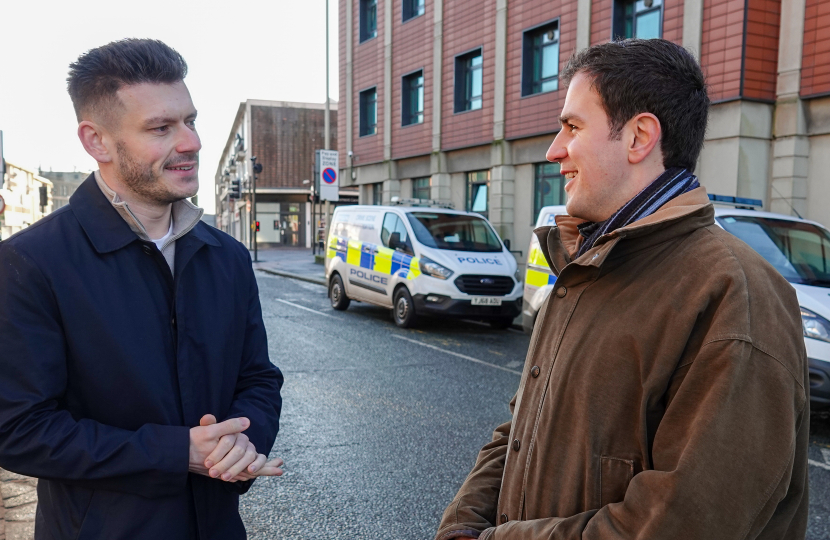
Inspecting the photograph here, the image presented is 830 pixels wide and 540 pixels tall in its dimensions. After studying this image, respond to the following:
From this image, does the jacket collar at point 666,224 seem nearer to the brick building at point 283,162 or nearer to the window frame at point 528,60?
the window frame at point 528,60

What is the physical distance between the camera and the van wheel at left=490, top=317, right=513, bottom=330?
1088 centimetres

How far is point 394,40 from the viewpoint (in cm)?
2202

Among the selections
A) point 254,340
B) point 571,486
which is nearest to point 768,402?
→ point 571,486

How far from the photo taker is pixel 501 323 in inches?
443

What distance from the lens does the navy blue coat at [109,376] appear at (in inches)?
61.1

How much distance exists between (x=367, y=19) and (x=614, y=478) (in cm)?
2476

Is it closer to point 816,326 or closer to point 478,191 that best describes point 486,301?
point 816,326

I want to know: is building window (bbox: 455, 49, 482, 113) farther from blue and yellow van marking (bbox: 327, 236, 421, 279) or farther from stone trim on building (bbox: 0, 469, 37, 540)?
stone trim on building (bbox: 0, 469, 37, 540)

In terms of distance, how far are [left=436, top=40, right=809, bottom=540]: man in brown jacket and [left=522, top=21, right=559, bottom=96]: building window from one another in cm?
1552

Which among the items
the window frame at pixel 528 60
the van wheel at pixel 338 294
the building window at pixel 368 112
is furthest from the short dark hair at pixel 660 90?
the building window at pixel 368 112

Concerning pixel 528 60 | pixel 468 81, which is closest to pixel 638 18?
pixel 528 60

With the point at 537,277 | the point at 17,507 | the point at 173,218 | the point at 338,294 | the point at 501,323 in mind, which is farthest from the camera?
the point at 338,294

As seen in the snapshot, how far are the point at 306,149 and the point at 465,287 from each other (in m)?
42.0

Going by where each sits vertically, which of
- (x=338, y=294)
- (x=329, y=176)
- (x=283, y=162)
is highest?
(x=283, y=162)
